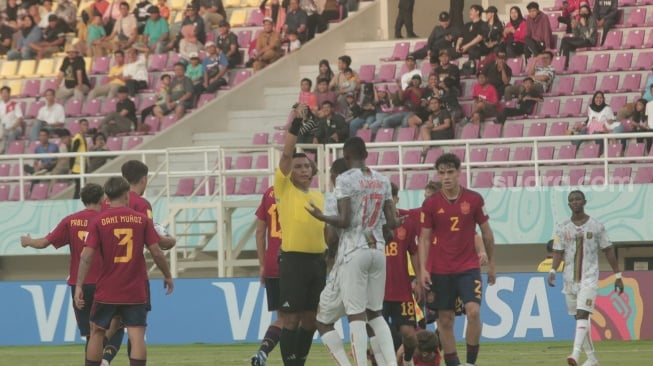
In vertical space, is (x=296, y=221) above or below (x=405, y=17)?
below

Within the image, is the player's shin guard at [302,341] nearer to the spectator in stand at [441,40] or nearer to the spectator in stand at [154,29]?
the spectator in stand at [441,40]

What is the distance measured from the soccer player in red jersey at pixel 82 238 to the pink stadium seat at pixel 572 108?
46.4 feet

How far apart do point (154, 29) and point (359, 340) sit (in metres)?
22.2

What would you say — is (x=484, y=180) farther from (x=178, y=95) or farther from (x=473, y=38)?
(x=178, y=95)

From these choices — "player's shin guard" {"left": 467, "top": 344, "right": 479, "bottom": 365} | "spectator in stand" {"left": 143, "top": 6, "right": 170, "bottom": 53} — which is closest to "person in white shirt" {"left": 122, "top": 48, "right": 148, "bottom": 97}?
"spectator in stand" {"left": 143, "top": 6, "right": 170, "bottom": 53}

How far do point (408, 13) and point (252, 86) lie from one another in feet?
11.7

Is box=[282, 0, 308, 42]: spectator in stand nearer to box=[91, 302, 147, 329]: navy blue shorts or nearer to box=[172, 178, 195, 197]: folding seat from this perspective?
box=[172, 178, 195, 197]: folding seat

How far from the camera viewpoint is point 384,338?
13.0 meters

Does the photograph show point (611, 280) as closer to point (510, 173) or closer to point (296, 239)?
point (510, 173)

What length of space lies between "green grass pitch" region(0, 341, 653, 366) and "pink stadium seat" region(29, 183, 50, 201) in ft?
24.4

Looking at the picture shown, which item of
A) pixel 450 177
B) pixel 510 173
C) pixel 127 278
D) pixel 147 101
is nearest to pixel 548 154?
pixel 510 173

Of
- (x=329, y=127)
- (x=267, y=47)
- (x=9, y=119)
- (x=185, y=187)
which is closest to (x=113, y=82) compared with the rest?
(x=9, y=119)

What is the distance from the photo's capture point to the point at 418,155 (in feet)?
88.5

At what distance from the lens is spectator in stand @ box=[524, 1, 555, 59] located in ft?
93.1
